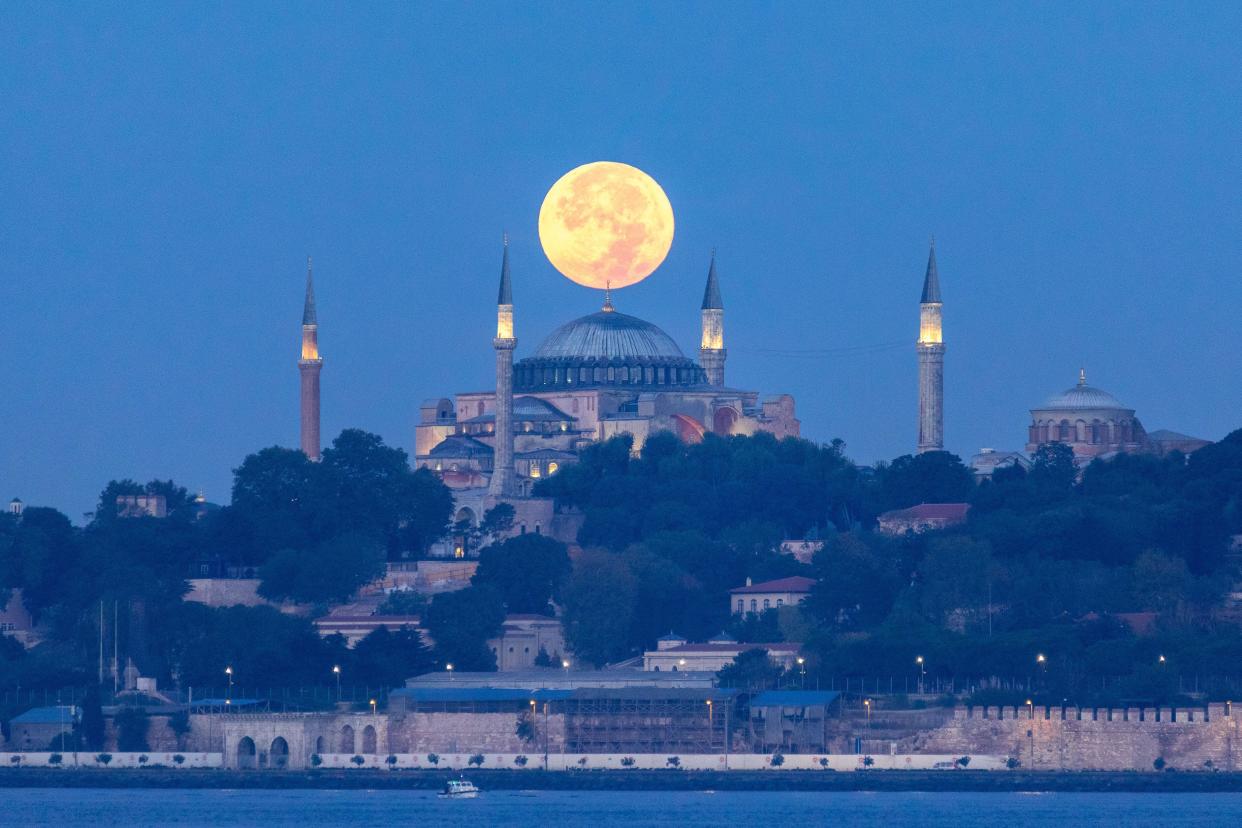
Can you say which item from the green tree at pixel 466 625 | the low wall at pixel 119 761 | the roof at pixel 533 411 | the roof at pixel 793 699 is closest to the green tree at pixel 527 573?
the green tree at pixel 466 625

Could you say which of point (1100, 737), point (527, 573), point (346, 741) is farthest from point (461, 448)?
point (1100, 737)

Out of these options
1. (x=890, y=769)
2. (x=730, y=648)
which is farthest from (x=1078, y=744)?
(x=730, y=648)

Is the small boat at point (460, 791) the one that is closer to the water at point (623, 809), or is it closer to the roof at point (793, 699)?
the water at point (623, 809)

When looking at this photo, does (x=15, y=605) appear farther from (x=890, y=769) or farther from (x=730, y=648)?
(x=890, y=769)

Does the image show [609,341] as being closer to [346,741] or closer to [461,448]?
[461,448]

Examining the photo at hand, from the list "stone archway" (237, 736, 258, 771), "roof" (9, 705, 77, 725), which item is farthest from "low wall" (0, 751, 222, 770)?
"roof" (9, 705, 77, 725)

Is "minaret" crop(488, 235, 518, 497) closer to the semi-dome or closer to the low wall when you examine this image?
the semi-dome
